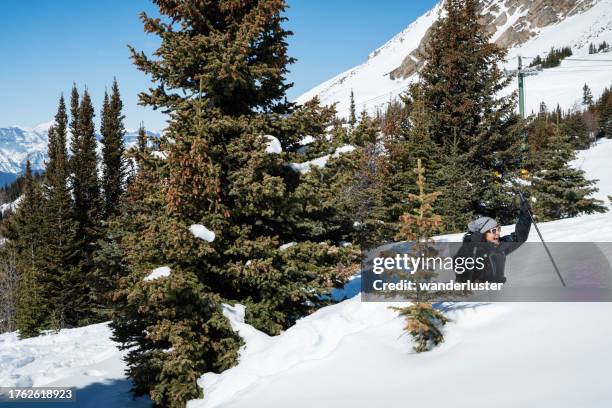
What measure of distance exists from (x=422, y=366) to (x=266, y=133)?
5.65 metres

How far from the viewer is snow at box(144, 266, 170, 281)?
23.4 ft

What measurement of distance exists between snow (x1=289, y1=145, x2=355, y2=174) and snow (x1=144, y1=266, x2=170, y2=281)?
323 cm

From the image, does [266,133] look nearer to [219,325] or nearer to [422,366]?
[219,325]

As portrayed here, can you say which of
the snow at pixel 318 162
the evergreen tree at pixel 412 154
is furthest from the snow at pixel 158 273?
the evergreen tree at pixel 412 154

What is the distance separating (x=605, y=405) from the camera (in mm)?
3592

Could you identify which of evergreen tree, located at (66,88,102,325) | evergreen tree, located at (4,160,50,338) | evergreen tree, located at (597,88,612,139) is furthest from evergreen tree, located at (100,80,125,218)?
evergreen tree, located at (597,88,612,139)

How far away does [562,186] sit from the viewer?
1994 cm

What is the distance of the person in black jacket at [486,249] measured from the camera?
6.78m

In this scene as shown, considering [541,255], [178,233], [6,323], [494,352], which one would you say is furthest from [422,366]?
[6,323]

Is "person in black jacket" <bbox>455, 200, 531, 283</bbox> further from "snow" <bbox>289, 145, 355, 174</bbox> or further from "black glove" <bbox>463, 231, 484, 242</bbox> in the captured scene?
"snow" <bbox>289, 145, 355, 174</bbox>

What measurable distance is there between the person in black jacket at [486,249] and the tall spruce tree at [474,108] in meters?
13.4

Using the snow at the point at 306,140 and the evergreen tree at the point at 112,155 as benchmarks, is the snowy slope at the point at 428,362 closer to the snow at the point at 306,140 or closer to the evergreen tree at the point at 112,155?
the snow at the point at 306,140

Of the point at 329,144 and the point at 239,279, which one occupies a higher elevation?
the point at 329,144

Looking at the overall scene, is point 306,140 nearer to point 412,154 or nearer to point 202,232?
point 202,232
